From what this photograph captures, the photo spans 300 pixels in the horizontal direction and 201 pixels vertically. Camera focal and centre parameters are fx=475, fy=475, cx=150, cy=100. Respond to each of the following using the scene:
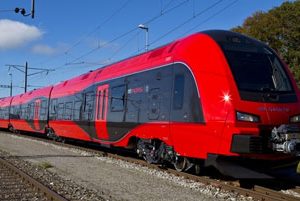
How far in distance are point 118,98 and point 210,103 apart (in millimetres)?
5930

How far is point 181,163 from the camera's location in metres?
12.4

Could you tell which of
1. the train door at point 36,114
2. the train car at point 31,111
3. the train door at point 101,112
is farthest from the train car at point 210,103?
the train door at point 36,114

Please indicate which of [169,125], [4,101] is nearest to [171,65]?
[169,125]

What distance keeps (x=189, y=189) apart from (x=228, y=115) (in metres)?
1.80

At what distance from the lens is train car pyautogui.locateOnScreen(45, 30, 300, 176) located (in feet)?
31.6

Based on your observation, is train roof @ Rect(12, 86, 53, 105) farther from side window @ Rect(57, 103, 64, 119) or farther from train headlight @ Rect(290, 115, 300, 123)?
train headlight @ Rect(290, 115, 300, 123)

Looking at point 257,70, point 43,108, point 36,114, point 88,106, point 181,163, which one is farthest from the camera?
point 36,114

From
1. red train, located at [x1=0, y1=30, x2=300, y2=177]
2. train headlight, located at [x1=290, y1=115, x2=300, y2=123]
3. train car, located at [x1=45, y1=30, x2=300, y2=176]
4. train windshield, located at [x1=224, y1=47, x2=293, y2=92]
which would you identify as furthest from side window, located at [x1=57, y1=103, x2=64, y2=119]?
train headlight, located at [x1=290, y1=115, x2=300, y2=123]

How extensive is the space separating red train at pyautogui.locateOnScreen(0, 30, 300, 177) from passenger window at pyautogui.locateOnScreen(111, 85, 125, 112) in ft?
0.11

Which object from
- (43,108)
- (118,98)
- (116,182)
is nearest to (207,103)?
(116,182)

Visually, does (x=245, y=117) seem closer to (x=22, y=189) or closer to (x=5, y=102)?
(x=22, y=189)

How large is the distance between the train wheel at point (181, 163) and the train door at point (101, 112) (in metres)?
4.67

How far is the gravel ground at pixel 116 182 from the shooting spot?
30.7 ft

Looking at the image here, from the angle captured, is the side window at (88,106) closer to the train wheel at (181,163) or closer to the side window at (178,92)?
the train wheel at (181,163)
